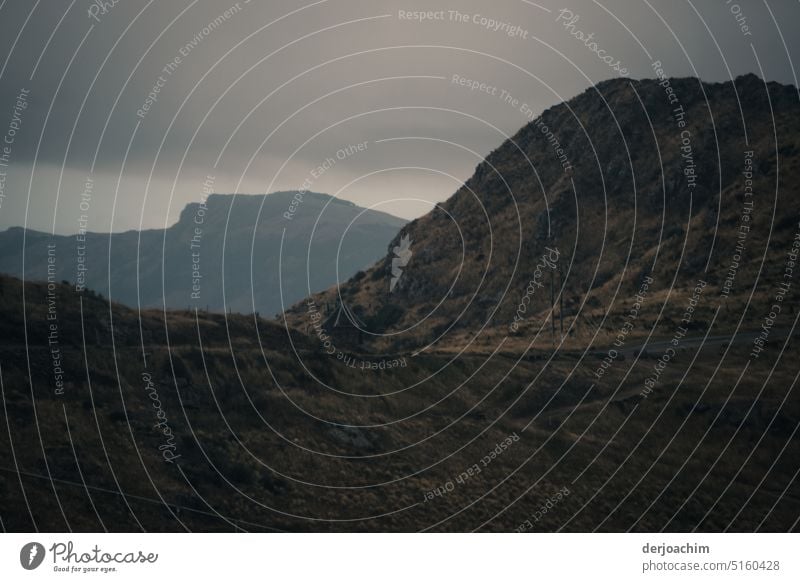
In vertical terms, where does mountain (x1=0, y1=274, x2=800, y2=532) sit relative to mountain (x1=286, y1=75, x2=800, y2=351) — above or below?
below

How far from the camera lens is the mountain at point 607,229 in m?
113

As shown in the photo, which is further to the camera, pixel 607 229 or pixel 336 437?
pixel 607 229

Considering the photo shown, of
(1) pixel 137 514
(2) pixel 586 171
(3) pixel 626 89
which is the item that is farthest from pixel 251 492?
(3) pixel 626 89

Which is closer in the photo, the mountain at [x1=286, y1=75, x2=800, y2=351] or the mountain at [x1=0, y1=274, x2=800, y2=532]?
the mountain at [x1=0, y1=274, x2=800, y2=532]

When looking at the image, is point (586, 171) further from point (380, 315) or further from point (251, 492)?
→ point (251, 492)

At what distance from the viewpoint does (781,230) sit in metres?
118

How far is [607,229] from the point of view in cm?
14462

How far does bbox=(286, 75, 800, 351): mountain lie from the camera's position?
11319 centimetres

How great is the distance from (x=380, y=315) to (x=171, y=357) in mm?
79327

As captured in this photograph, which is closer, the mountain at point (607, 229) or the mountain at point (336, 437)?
the mountain at point (336, 437)

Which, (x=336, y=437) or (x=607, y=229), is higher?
(x=607, y=229)

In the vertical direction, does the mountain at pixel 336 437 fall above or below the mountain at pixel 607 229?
below

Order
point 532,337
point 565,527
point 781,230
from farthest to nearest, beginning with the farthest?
point 781,230, point 532,337, point 565,527
